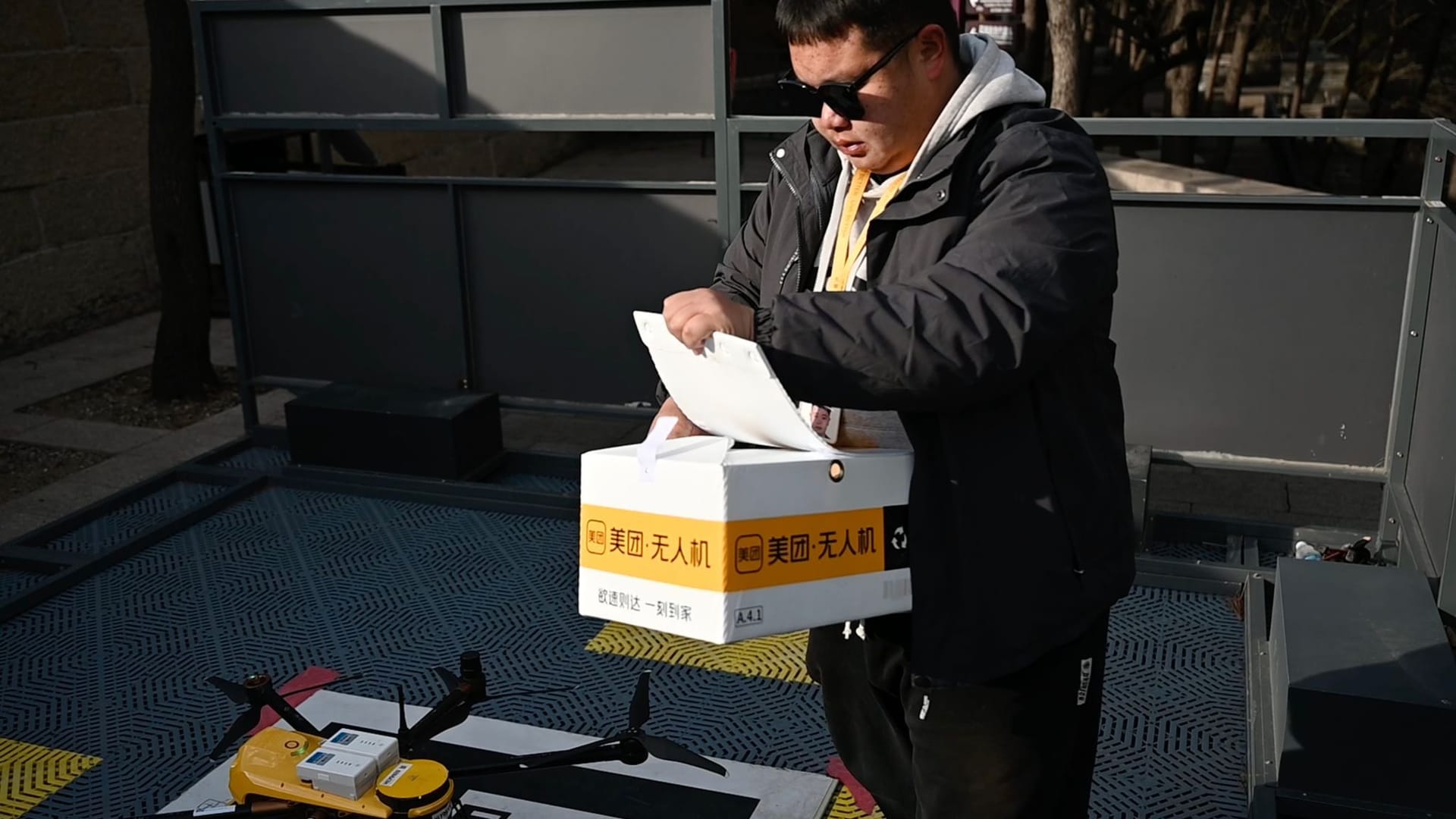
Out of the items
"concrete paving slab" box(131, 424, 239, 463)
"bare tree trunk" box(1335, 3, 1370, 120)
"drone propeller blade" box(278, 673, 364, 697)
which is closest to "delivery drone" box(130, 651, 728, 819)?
"drone propeller blade" box(278, 673, 364, 697)

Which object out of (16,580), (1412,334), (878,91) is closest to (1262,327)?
(1412,334)

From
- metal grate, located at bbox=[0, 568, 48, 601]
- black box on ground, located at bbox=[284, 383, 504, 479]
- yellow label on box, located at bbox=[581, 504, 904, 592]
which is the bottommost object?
metal grate, located at bbox=[0, 568, 48, 601]

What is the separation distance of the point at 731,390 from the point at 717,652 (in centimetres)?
227

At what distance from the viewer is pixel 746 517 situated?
1742 millimetres

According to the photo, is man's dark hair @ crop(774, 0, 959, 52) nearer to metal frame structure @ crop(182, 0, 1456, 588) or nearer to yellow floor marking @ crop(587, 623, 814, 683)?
metal frame structure @ crop(182, 0, 1456, 588)

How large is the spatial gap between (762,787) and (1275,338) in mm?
2474

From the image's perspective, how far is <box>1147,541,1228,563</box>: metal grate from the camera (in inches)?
178

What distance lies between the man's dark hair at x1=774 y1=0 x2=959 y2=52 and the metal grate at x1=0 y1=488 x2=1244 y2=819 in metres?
2.10

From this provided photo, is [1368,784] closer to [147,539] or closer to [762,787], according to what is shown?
[762,787]

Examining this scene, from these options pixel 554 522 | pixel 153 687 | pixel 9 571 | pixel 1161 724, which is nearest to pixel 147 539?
pixel 9 571

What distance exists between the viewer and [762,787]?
3150 mm

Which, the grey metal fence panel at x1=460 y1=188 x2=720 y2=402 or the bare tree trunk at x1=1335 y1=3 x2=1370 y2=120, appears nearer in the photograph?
the grey metal fence panel at x1=460 y1=188 x2=720 y2=402

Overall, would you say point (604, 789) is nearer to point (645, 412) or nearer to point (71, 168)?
point (645, 412)

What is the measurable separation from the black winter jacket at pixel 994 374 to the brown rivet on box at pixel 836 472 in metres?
0.11
